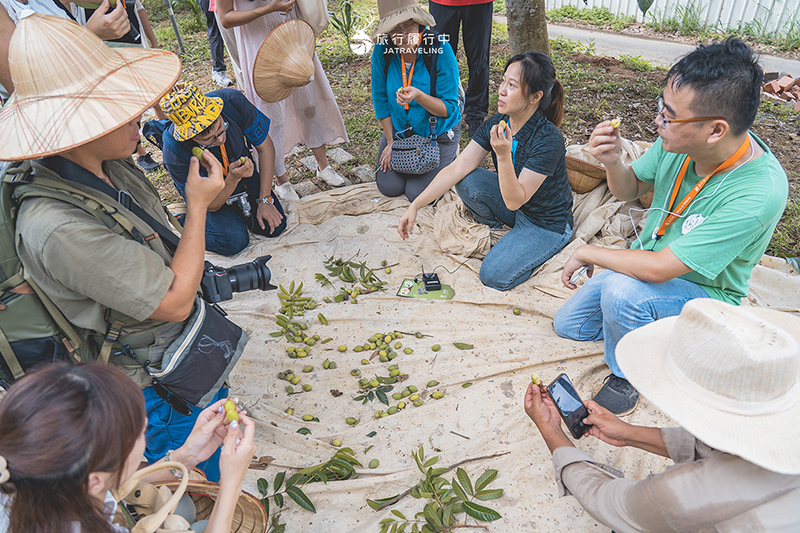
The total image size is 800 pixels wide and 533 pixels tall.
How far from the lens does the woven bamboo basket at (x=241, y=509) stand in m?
1.70

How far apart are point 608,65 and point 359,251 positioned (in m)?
4.97

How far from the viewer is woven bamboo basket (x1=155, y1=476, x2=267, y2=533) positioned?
1.70m

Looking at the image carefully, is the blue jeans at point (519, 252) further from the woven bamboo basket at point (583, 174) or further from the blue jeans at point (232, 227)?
the blue jeans at point (232, 227)

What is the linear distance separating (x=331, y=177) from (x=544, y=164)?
2215 millimetres

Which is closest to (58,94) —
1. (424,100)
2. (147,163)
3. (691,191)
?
(691,191)

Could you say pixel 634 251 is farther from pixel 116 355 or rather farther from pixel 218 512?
pixel 116 355

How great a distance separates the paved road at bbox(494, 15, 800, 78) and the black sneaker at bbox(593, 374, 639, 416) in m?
6.05

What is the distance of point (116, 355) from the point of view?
6.36ft

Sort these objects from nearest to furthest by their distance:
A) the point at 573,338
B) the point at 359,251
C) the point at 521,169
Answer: the point at 573,338
the point at 521,169
the point at 359,251

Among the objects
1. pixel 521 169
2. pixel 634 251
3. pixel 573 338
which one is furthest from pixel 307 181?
pixel 634 251

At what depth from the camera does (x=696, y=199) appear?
2.28 metres

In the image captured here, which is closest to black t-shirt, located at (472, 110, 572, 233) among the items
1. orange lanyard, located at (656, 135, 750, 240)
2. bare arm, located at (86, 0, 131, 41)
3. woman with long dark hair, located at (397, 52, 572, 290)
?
woman with long dark hair, located at (397, 52, 572, 290)

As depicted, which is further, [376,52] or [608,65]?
[608,65]

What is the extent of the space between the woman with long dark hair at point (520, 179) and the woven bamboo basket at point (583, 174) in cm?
48
